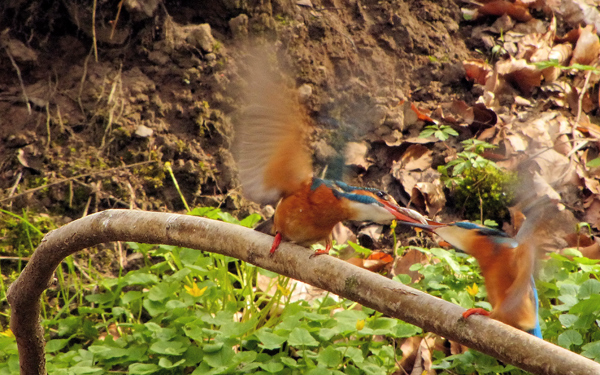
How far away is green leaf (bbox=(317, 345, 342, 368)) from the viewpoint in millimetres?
2525

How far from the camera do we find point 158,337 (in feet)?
8.96

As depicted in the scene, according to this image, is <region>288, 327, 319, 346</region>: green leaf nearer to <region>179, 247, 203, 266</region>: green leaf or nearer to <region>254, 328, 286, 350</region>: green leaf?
<region>254, 328, 286, 350</region>: green leaf

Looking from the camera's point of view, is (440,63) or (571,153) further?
(440,63)

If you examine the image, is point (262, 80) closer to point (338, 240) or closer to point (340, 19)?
point (338, 240)

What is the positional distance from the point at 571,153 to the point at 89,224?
336 cm

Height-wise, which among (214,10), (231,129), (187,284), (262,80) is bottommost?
(187,284)

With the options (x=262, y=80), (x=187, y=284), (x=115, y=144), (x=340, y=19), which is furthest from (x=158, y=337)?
(x=340, y=19)

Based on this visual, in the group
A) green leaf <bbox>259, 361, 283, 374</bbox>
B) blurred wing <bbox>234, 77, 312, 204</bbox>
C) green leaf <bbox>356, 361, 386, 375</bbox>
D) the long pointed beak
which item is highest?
blurred wing <bbox>234, 77, 312, 204</bbox>

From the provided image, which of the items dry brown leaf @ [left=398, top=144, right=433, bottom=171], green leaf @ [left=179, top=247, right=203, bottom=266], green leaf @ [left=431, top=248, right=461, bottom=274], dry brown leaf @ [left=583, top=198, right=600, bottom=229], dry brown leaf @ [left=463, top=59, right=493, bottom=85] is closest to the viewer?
green leaf @ [left=431, top=248, right=461, bottom=274]

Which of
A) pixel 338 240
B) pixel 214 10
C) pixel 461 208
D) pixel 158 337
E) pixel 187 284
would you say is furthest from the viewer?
pixel 214 10

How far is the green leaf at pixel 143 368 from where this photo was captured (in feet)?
8.35

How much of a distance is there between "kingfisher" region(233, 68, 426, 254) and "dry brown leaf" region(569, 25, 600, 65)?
12.1ft

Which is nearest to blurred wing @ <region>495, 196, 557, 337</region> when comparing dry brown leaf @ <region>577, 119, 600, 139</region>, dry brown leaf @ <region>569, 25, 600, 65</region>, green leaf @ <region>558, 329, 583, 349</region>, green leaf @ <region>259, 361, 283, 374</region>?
green leaf @ <region>558, 329, 583, 349</region>

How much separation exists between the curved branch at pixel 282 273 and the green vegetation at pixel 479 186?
2125 mm
